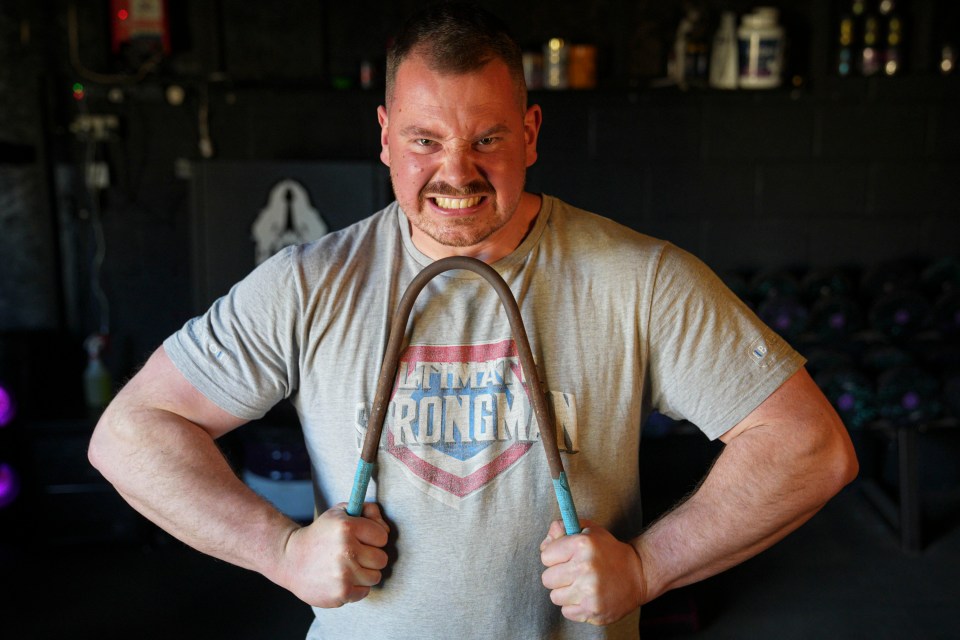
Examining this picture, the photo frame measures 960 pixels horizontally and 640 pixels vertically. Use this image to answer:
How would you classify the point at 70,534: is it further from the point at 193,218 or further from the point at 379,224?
the point at 379,224

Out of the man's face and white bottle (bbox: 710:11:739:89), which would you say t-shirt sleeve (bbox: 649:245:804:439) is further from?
white bottle (bbox: 710:11:739:89)

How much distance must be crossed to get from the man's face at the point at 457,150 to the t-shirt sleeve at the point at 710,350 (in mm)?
256

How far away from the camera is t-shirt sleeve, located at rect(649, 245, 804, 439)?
1225mm

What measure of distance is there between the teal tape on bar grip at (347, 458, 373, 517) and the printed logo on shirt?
5 centimetres

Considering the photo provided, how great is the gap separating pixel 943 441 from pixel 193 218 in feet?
10.9

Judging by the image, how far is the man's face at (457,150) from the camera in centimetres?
121

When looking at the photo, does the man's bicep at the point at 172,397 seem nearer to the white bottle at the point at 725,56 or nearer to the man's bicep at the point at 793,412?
the man's bicep at the point at 793,412

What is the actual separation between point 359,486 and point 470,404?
7.4 inches

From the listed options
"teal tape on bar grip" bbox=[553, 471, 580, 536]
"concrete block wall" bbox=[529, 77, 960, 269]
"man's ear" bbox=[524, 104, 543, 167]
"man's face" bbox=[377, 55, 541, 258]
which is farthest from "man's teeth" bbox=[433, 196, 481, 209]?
A: "concrete block wall" bbox=[529, 77, 960, 269]

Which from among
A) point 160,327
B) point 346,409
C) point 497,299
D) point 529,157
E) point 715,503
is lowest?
point 160,327

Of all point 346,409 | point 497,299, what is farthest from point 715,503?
point 346,409

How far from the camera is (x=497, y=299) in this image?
1272 mm

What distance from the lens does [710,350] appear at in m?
1.24

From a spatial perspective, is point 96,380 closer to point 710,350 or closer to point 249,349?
point 249,349
